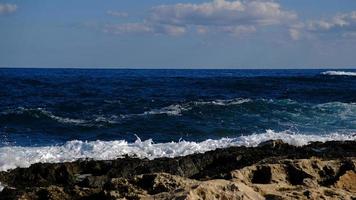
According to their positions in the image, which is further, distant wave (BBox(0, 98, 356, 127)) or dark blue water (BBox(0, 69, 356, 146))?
distant wave (BBox(0, 98, 356, 127))

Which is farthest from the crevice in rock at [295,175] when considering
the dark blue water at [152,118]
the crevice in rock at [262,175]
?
the dark blue water at [152,118]

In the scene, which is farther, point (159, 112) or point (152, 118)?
point (159, 112)

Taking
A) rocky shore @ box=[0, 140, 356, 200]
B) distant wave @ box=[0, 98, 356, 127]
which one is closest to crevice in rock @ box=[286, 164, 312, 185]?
rocky shore @ box=[0, 140, 356, 200]

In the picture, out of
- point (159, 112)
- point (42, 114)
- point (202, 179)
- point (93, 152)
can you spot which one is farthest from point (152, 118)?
point (202, 179)

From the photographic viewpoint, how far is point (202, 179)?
672 centimetres

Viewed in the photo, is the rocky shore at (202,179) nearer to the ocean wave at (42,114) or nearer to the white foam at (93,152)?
the white foam at (93,152)

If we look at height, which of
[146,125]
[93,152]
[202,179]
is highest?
[202,179]

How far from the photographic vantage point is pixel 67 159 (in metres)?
10.9

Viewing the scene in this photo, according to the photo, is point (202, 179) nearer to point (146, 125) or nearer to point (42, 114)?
point (146, 125)

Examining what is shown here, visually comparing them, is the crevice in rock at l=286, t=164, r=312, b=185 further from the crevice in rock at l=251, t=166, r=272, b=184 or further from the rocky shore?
the crevice in rock at l=251, t=166, r=272, b=184

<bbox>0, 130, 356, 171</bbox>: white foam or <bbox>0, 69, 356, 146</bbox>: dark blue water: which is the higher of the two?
<bbox>0, 130, 356, 171</bbox>: white foam

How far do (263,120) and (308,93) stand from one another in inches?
580

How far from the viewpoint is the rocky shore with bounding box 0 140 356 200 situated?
210 inches

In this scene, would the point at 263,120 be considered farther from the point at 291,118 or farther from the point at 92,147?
the point at 92,147
